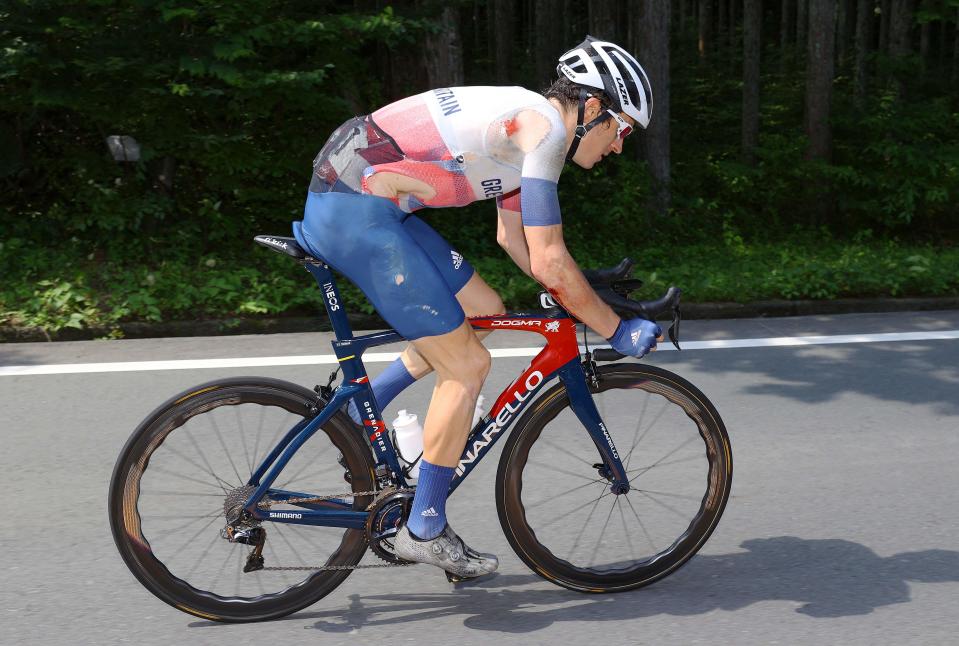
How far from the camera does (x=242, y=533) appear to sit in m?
3.68

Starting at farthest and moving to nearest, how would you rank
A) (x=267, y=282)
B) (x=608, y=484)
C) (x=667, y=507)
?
(x=267, y=282) → (x=667, y=507) → (x=608, y=484)

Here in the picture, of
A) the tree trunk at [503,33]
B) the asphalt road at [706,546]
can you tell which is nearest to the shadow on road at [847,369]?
the asphalt road at [706,546]

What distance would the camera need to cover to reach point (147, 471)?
3658mm

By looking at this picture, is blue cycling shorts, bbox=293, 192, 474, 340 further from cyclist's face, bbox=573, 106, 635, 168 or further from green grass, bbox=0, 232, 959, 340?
green grass, bbox=0, 232, 959, 340

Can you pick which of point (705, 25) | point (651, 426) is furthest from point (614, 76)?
point (705, 25)

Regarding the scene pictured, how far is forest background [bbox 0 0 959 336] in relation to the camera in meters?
8.98

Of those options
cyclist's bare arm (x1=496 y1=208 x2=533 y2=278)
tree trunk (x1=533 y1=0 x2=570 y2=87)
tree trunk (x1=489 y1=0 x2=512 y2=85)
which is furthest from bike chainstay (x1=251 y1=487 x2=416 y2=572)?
tree trunk (x1=489 y1=0 x2=512 y2=85)

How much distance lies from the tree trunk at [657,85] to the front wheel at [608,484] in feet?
28.1

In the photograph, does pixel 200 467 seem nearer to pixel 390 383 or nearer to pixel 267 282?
pixel 390 383

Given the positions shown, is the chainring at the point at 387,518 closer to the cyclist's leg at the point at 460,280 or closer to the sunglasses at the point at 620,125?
the cyclist's leg at the point at 460,280

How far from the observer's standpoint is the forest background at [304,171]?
8984 mm

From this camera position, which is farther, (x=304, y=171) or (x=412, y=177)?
(x=304, y=171)

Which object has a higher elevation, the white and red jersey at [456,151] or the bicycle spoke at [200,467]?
the white and red jersey at [456,151]

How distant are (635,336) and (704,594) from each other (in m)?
1.09
